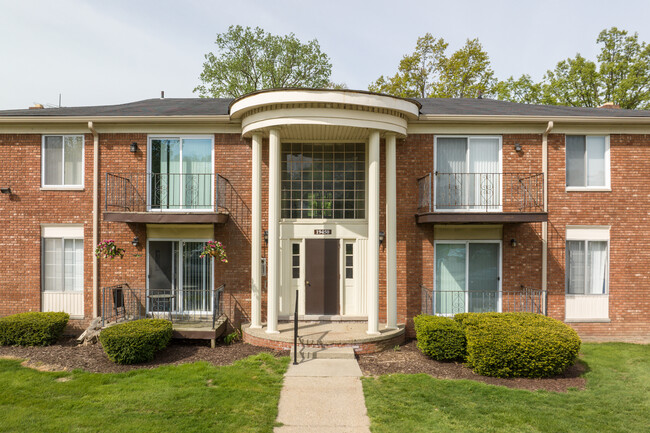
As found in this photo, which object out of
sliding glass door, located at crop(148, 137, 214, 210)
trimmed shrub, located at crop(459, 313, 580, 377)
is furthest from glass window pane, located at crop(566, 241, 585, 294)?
sliding glass door, located at crop(148, 137, 214, 210)

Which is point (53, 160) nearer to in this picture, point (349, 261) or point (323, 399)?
point (349, 261)

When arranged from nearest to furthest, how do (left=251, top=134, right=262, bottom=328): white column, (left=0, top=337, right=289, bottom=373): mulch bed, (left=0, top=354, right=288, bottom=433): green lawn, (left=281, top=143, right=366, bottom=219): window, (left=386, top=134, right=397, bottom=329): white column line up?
1. (left=0, top=354, right=288, bottom=433): green lawn
2. (left=0, top=337, right=289, bottom=373): mulch bed
3. (left=251, top=134, right=262, bottom=328): white column
4. (left=386, top=134, right=397, bottom=329): white column
5. (left=281, top=143, right=366, bottom=219): window

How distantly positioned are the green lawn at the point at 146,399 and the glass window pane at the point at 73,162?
467 cm

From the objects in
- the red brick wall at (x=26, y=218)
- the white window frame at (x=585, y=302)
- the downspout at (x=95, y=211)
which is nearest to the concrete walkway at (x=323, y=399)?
Result: the downspout at (x=95, y=211)

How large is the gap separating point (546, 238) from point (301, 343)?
22.6ft

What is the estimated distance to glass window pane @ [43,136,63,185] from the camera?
1027cm

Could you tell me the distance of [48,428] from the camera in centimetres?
520

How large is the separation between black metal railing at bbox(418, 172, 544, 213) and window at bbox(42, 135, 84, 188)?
29.9ft

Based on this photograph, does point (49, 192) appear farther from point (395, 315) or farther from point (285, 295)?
point (395, 315)

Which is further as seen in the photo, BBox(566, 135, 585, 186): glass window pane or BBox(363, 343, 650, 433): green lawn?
BBox(566, 135, 585, 186): glass window pane

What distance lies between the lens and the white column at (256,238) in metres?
9.24

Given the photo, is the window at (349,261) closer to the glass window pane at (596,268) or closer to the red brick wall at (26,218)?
the glass window pane at (596,268)

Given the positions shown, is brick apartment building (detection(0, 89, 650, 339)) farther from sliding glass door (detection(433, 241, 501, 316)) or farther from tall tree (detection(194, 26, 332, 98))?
tall tree (detection(194, 26, 332, 98))

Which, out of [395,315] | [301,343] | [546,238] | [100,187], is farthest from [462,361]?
[100,187]
